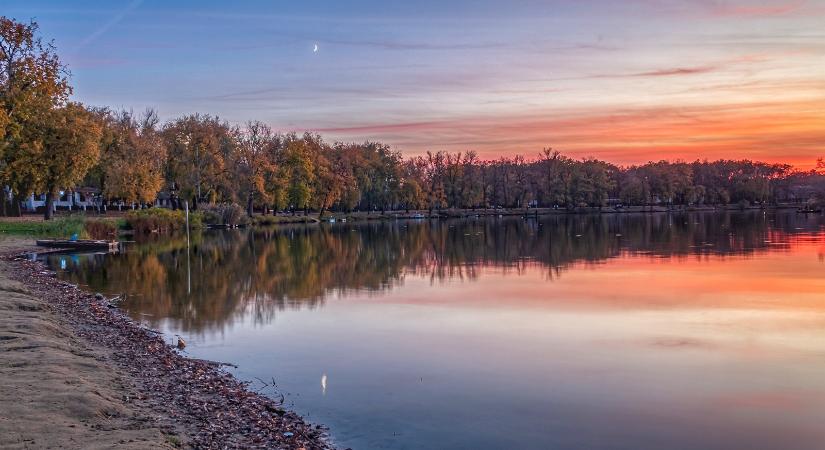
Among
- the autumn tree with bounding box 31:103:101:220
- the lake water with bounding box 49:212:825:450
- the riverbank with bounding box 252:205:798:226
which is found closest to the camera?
the lake water with bounding box 49:212:825:450

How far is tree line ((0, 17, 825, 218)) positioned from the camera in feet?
180

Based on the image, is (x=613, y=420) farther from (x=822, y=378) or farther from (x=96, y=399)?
(x=96, y=399)

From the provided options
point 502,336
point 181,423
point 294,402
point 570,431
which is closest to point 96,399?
point 181,423

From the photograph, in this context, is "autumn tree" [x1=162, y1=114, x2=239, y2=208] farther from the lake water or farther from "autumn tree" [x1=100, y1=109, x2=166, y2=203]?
the lake water

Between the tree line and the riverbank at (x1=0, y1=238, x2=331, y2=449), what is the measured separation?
32717 mm

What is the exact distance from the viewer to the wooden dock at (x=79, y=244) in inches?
1919

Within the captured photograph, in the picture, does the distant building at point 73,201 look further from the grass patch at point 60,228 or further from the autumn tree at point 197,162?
the grass patch at point 60,228

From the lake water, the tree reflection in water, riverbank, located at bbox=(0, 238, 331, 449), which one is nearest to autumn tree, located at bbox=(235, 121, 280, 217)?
the tree reflection in water

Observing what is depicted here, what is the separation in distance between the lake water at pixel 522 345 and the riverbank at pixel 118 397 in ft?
3.16

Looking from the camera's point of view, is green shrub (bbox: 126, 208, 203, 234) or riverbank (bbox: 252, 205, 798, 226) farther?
riverbank (bbox: 252, 205, 798, 226)

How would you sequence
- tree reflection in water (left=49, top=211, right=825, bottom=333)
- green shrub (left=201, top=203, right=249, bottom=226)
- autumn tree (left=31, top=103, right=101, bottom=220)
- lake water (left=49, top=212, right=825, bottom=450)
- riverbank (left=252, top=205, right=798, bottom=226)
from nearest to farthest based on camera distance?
lake water (left=49, top=212, right=825, bottom=450) < tree reflection in water (left=49, top=211, right=825, bottom=333) < autumn tree (left=31, top=103, right=101, bottom=220) < green shrub (left=201, top=203, right=249, bottom=226) < riverbank (left=252, top=205, right=798, bottom=226)

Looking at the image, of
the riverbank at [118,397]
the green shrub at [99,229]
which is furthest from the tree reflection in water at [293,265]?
the riverbank at [118,397]

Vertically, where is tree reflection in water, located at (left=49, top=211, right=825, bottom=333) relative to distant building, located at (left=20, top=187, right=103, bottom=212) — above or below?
below

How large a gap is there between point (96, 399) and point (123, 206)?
333ft
